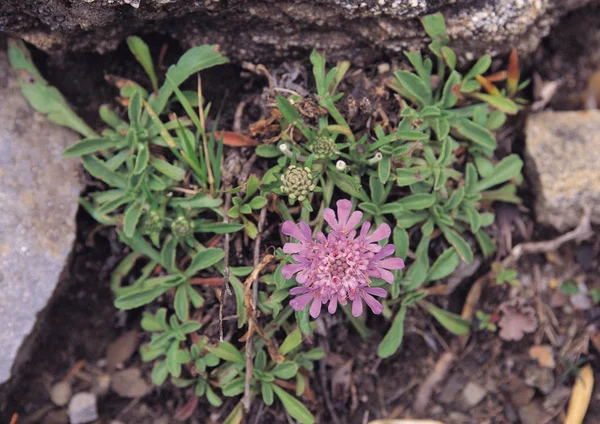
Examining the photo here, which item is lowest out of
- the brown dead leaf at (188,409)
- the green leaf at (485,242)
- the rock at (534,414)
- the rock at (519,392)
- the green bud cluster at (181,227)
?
the brown dead leaf at (188,409)

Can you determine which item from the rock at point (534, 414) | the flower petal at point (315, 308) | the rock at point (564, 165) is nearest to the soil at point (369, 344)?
the rock at point (534, 414)

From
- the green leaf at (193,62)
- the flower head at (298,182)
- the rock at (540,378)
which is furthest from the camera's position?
the rock at (540,378)

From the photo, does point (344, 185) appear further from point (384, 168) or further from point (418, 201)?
point (418, 201)

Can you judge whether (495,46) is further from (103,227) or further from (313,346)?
(103,227)

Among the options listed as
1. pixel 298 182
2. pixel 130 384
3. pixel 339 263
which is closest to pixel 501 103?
pixel 298 182

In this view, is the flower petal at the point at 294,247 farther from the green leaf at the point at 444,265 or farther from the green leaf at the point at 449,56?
the green leaf at the point at 449,56
